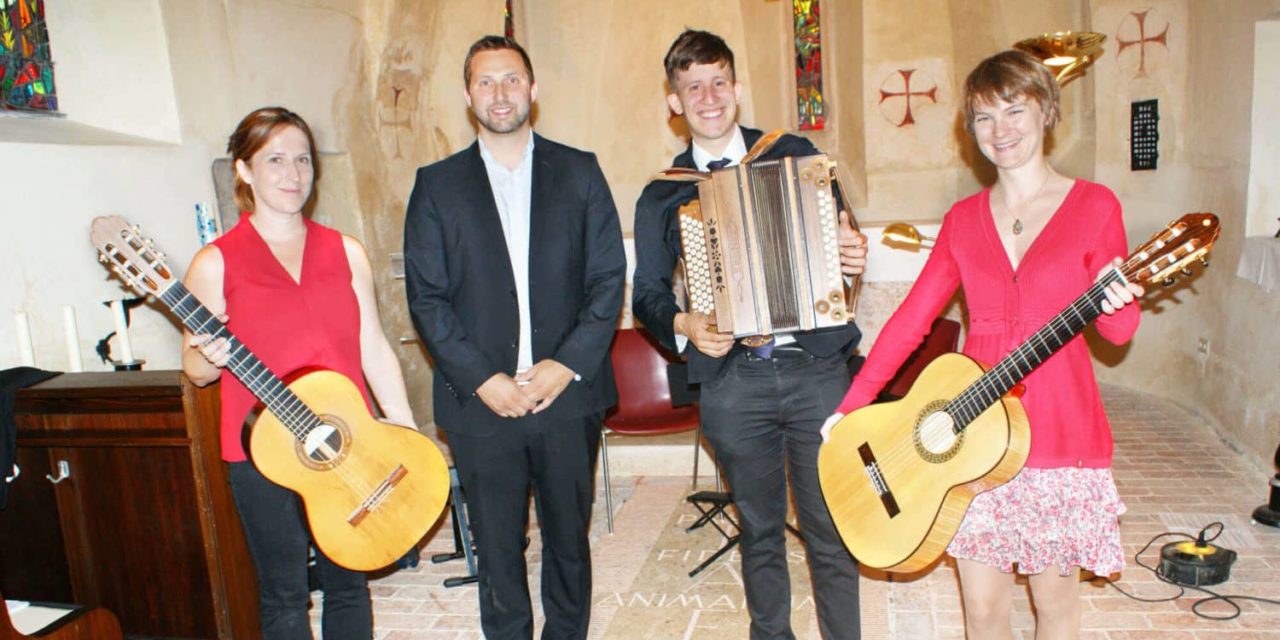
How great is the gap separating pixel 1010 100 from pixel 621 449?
3654mm

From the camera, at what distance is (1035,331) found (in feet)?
7.07

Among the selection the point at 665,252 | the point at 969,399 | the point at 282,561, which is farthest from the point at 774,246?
the point at 282,561

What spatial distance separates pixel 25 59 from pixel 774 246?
144 inches

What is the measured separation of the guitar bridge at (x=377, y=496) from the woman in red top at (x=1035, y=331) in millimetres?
1532

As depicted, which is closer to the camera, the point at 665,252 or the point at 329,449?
the point at 329,449

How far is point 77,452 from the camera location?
3.37 m

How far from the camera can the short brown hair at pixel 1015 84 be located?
6.97ft

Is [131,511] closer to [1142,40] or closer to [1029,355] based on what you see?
[1029,355]

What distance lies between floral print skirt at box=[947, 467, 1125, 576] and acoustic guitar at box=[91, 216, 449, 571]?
152 cm


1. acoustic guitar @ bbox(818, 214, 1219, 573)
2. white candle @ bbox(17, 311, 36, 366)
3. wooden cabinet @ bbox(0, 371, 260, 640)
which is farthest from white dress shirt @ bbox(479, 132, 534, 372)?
white candle @ bbox(17, 311, 36, 366)

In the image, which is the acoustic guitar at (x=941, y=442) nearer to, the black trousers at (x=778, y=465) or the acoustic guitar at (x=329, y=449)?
the black trousers at (x=778, y=465)

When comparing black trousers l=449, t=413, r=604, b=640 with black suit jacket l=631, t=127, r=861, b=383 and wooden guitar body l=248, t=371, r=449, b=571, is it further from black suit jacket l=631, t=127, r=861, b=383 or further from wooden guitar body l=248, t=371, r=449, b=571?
black suit jacket l=631, t=127, r=861, b=383

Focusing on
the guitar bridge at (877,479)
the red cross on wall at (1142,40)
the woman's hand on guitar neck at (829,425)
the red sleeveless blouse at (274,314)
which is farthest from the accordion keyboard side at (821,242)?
the red cross on wall at (1142,40)

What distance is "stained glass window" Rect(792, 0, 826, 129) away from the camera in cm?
864
